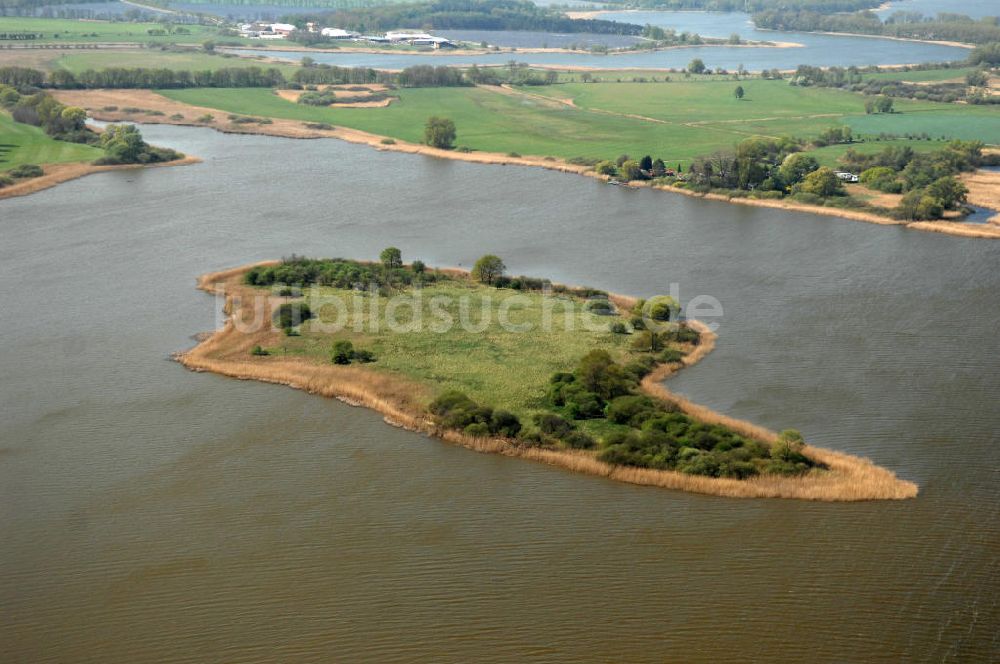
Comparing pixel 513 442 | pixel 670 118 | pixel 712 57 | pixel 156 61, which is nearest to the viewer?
pixel 513 442

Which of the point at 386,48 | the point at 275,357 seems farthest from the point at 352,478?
the point at 386,48

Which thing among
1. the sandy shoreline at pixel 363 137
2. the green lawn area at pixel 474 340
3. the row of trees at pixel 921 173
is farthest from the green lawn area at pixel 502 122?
the green lawn area at pixel 474 340

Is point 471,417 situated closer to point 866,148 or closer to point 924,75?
point 866,148

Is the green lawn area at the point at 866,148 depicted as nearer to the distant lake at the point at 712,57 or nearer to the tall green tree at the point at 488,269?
the tall green tree at the point at 488,269

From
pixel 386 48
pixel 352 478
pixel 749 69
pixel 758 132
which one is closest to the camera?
pixel 352 478

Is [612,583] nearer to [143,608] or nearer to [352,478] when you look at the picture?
[352,478]

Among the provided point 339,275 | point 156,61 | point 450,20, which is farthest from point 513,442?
point 450,20
